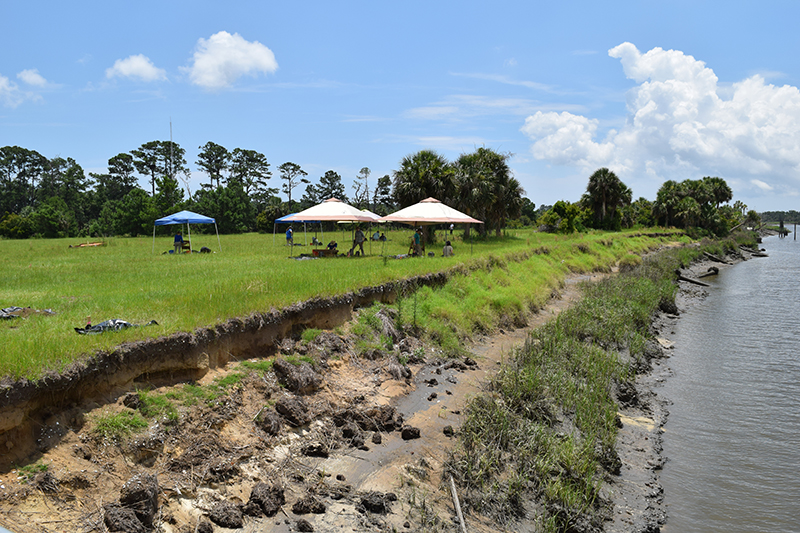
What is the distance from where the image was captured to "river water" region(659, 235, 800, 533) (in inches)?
289

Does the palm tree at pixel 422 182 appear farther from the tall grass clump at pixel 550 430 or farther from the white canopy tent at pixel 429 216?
the tall grass clump at pixel 550 430

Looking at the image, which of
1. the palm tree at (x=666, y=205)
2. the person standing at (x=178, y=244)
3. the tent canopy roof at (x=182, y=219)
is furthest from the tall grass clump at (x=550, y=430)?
the palm tree at (x=666, y=205)

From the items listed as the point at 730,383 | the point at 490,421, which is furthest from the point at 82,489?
the point at 730,383

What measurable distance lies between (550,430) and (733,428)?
4.60 metres

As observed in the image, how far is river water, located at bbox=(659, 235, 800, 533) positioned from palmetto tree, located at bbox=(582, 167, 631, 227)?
46.1 m

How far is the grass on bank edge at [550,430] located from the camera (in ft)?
21.7

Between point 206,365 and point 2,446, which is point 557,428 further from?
point 2,446

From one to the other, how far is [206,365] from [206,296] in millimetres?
2370

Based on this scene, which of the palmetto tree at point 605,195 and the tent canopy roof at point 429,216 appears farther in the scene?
the palmetto tree at point 605,195

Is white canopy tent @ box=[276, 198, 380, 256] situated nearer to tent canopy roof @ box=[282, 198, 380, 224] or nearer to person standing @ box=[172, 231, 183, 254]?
tent canopy roof @ box=[282, 198, 380, 224]

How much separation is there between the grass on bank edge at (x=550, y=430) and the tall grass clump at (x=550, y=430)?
0.05 ft

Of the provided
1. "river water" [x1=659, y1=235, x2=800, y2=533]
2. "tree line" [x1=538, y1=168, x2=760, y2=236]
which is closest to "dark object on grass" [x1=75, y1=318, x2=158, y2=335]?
"river water" [x1=659, y1=235, x2=800, y2=533]

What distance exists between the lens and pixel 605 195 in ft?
212

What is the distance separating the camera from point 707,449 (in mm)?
9102
